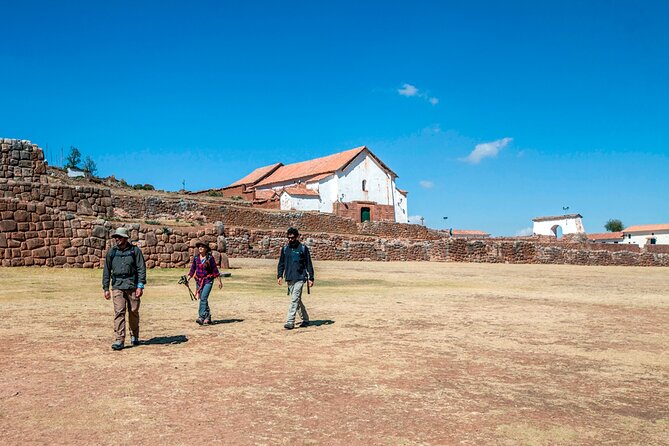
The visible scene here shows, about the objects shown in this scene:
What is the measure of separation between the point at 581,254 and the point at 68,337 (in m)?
34.6

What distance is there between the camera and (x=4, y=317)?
8.43 meters

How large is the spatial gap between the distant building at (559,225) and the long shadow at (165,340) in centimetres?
5788

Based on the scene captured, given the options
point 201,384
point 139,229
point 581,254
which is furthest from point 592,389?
point 581,254

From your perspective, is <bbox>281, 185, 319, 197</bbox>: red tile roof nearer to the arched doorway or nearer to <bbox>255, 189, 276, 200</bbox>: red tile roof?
<bbox>255, 189, 276, 200</bbox>: red tile roof

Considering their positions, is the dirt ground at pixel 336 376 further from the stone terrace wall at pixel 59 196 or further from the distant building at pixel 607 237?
the distant building at pixel 607 237

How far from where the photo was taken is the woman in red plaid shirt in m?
8.62

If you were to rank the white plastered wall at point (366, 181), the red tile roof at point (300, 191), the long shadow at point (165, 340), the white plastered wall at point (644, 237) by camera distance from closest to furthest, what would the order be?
the long shadow at point (165, 340)
the red tile roof at point (300, 191)
the white plastered wall at point (366, 181)
the white plastered wall at point (644, 237)

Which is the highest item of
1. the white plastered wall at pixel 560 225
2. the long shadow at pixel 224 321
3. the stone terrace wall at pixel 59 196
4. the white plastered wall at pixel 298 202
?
the white plastered wall at pixel 298 202

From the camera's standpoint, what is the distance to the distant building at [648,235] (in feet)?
270

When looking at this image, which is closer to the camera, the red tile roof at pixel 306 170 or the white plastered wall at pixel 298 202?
the white plastered wall at pixel 298 202

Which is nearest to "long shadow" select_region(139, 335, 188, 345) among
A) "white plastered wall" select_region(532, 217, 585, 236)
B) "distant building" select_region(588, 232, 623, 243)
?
"white plastered wall" select_region(532, 217, 585, 236)

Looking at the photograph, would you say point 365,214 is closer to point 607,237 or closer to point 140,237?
point 140,237

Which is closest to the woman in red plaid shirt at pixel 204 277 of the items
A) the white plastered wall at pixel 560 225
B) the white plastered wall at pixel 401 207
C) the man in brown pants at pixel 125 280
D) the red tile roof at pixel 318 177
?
the man in brown pants at pixel 125 280

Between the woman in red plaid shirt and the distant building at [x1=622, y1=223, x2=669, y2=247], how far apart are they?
284 ft
